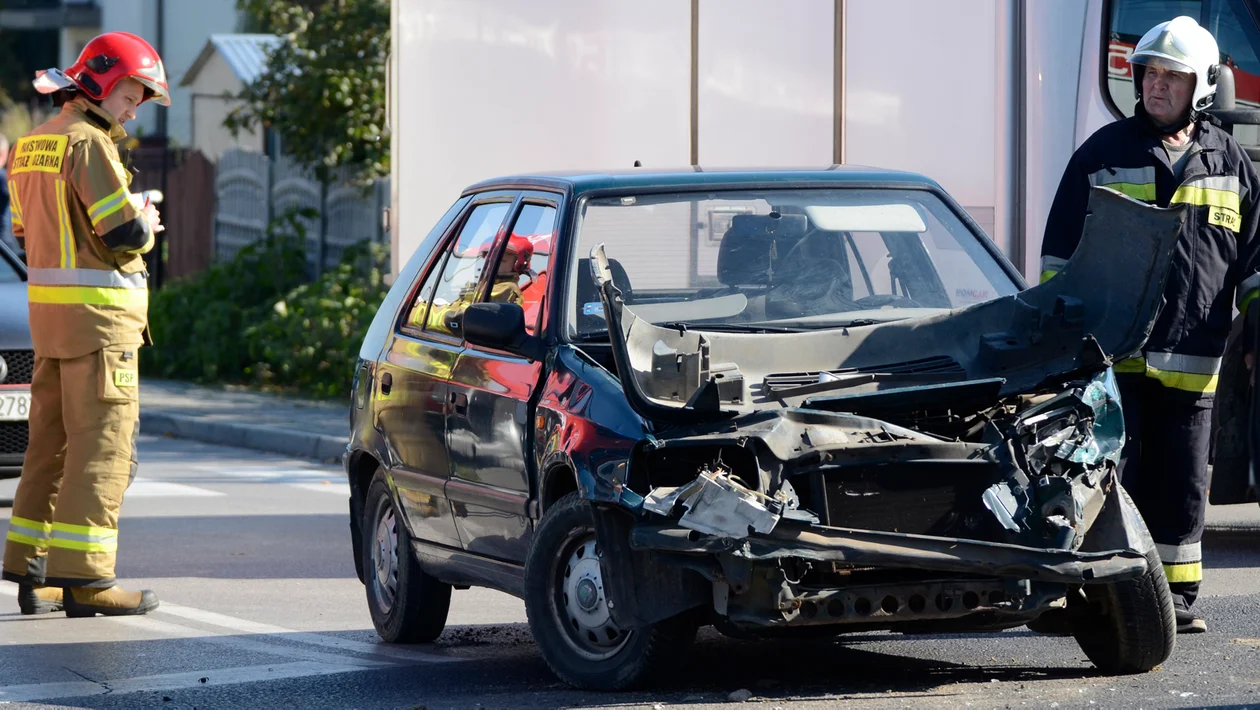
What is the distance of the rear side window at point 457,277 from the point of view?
22.2 ft

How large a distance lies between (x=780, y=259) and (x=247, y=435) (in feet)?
30.3

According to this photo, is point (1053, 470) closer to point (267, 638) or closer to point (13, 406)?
point (267, 638)

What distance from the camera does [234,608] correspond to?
7.90 meters

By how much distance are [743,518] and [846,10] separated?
4.80 meters

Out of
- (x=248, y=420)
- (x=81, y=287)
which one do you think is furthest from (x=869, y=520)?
(x=248, y=420)

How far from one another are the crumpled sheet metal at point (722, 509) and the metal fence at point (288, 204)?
42.5 ft

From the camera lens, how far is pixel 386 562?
23.5ft

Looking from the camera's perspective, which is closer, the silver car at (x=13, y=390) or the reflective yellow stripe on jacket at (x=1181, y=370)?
the reflective yellow stripe on jacket at (x=1181, y=370)

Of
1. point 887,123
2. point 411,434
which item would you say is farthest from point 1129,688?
point 887,123

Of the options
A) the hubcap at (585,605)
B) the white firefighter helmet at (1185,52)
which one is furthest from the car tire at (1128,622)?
the white firefighter helmet at (1185,52)

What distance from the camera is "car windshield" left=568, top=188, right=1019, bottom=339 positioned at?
242 inches

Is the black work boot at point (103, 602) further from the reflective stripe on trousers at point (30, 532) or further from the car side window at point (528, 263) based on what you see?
the car side window at point (528, 263)

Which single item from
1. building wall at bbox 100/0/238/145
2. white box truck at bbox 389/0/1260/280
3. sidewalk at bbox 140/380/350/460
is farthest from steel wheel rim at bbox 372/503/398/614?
building wall at bbox 100/0/238/145

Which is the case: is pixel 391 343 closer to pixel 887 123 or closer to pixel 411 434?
pixel 411 434
